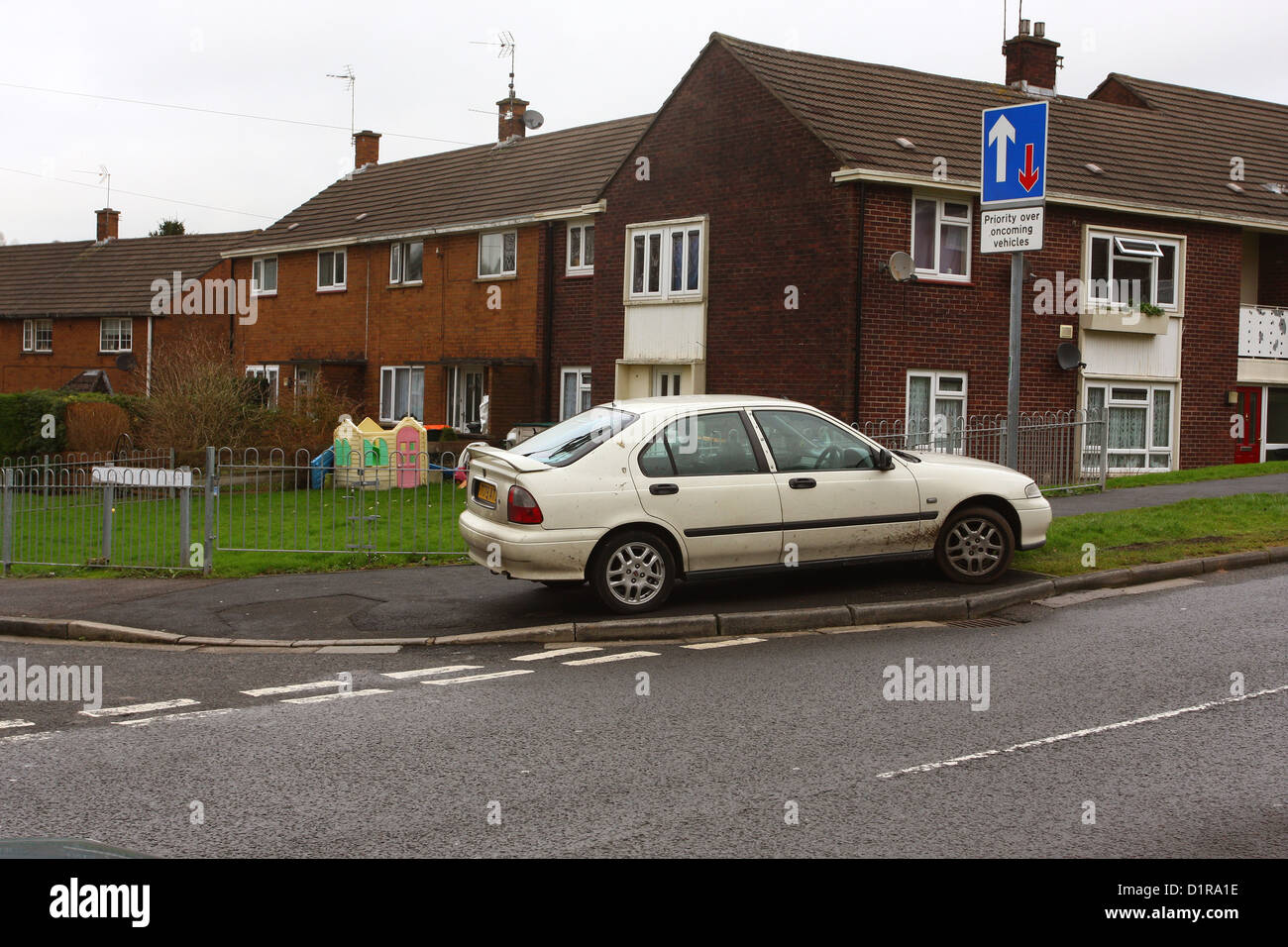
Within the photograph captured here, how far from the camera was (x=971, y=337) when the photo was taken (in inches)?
836

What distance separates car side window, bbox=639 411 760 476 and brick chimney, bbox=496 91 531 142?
25709 millimetres

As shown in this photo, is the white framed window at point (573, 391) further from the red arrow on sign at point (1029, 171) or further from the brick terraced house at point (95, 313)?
the brick terraced house at point (95, 313)

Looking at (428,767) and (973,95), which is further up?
(973,95)

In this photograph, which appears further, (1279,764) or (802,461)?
(802,461)

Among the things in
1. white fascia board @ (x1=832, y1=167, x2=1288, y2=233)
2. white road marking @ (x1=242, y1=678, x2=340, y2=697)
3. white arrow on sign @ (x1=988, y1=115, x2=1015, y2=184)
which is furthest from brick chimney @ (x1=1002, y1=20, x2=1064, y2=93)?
white road marking @ (x1=242, y1=678, x2=340, y2=697)

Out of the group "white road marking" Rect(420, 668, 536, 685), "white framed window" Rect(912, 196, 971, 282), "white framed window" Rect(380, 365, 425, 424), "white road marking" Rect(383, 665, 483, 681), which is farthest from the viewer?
"white framed window" Rect(380, 365, 425, 424)

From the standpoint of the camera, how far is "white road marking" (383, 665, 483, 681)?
27.1 feet

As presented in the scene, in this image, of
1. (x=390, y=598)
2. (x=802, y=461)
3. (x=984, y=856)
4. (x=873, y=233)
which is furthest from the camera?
(x=873, y=233)

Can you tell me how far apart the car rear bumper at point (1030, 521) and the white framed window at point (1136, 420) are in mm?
12500

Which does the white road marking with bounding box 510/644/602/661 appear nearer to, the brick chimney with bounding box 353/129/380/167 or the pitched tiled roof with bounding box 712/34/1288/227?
the pitched tiled roof with bounding box 712/34/1288/227
